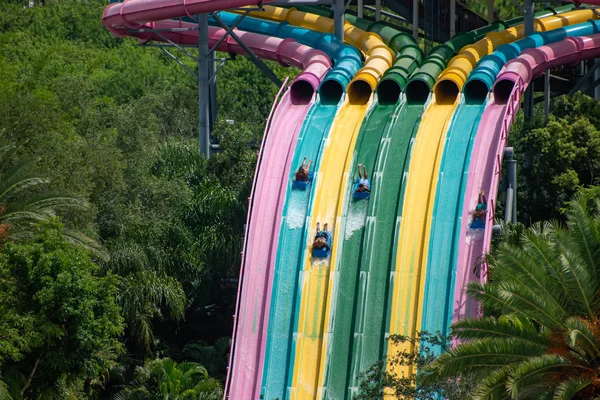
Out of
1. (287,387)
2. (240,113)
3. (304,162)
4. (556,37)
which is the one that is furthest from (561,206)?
(240,113)

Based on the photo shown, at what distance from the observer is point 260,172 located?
3262 cm

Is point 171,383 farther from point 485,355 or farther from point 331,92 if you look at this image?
point 485,355

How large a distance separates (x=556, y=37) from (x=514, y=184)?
734 centimetres

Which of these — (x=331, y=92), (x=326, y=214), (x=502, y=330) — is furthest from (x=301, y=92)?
(x=502, y=330)

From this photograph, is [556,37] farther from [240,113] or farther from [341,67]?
[240,113]

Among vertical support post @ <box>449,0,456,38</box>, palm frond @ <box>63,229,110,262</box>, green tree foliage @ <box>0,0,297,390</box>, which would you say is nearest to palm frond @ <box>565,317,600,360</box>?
green tree foliage @ <box>0,0,297,390</box>

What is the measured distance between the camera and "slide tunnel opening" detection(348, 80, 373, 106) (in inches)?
1377

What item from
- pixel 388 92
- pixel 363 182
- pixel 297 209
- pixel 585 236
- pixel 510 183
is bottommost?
pixel 585 236

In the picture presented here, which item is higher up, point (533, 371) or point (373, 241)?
point (373, 241)

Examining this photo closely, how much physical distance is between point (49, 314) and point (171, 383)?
4212 millimetres

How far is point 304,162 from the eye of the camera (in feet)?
106

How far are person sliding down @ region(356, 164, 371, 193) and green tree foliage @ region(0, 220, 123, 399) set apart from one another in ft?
22.3

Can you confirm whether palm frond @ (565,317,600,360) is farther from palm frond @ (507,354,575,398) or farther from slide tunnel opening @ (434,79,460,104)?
slide tunnel opening @ (434,79,460,104)

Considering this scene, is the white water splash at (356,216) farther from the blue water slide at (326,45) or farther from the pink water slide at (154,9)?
the pink water slide at (154,9)
